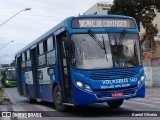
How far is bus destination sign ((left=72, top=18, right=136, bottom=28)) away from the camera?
1309 cm

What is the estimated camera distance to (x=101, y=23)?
13.3 meters

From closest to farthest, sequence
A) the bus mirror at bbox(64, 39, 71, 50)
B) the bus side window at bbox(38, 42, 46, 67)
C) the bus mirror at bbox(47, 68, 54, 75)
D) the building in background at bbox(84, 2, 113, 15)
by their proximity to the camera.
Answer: the bus mirror at bbox(64, 39, 71, 50) → the bus mirror at bbox(47, 68, 54, 75) → the bus side window at bbox(38, 42, 46, 67) → the building in background at bbox(84, 2, 113, 15)

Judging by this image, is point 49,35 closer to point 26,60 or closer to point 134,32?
point 134,32

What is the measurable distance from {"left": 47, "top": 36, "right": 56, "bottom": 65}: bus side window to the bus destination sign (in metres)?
2.06

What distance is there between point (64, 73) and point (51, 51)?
1.76m

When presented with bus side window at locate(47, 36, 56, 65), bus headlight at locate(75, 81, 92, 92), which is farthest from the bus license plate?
bus side window at locate(47, 36, 56, 65)

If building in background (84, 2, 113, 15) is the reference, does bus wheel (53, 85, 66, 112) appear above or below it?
below

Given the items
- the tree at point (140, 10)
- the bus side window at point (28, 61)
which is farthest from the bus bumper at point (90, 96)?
the tree at point (140, 10)

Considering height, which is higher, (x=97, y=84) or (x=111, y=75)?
(x=111, y=75)

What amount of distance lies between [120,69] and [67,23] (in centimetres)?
235

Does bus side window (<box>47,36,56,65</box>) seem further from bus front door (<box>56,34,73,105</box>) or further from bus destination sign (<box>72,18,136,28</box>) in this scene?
bus destination sign (<box>72,18,136,28</box>)

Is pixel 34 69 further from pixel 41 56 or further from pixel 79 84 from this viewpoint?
pixel 79 84

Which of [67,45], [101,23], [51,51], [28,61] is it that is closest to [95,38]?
[101,23]

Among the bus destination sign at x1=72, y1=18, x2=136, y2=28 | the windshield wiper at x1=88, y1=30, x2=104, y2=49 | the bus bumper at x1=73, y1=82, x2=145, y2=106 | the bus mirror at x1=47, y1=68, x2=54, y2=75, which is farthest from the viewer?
the bus mirror at x1=47, y1=68, x2=54, y2=75
